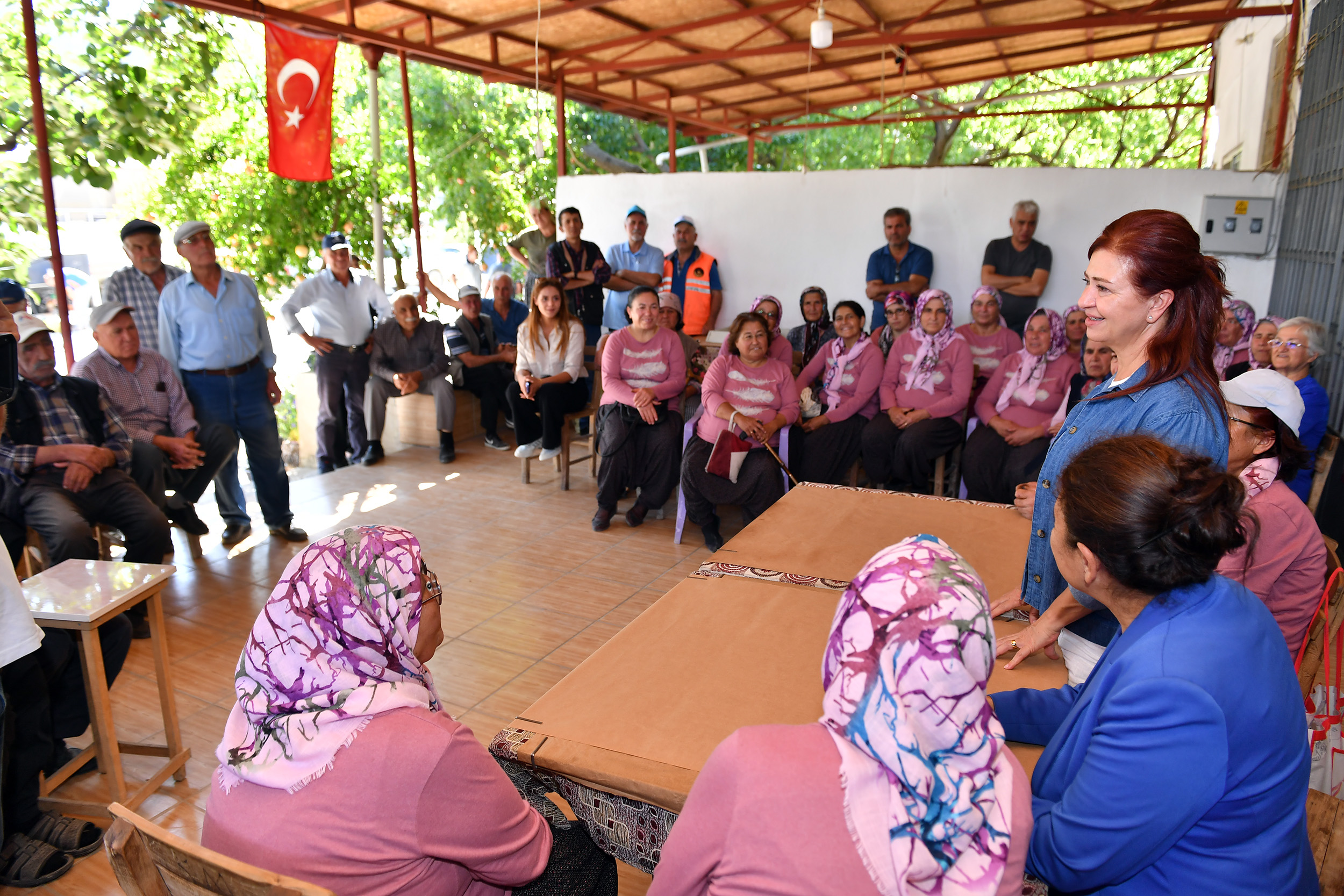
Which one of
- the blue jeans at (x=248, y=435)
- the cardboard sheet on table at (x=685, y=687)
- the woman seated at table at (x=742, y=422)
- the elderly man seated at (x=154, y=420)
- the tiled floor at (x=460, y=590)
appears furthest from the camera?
the woman seated at table at (x=742, y=422)

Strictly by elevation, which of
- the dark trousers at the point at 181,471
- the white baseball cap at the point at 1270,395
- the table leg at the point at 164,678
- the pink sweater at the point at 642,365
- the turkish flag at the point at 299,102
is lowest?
the table leg at the point at 164,678

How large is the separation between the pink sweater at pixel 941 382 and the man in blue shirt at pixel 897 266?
1118 millimetres

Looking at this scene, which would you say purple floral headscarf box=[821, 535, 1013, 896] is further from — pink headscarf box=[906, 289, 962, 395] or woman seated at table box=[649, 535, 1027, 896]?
pink headscarf box=[906, 289, 962, 395]

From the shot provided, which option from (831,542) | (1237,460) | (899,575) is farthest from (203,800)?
(1237,460)

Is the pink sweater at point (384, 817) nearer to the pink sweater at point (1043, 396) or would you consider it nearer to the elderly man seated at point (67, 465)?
the elderly man seated at point (67, 465)

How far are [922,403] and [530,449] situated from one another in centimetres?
246

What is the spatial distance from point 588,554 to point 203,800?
6.83 ft

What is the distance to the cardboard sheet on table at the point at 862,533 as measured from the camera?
2.24m

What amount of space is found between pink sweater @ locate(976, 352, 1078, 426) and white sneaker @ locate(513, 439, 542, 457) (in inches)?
110

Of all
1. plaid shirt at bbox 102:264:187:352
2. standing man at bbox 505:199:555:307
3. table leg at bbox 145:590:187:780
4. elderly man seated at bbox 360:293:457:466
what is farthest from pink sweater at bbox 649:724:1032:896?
standing man at bbox 505:199:555:307

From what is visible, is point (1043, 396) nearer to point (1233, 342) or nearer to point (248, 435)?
point (1233, 342)

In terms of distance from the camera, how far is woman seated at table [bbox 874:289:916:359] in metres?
5.14

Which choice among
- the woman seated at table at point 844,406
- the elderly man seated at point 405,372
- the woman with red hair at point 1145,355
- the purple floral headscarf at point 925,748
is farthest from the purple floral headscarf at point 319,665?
the elderly man seated at point 405,372

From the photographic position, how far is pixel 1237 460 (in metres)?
2.18
